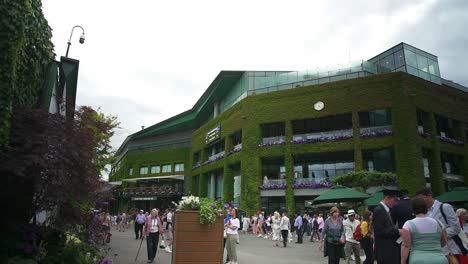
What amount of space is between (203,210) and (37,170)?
10.4 ft

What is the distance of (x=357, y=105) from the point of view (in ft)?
103

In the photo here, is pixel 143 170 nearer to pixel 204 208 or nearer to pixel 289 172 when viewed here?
pixel 289 172

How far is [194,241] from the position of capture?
7.28 m

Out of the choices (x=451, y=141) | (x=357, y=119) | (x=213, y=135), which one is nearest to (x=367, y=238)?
(x=357, y=119)

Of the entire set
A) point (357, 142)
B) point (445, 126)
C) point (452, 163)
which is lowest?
point (452, 163)

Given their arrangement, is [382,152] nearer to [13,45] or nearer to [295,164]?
[295,164]

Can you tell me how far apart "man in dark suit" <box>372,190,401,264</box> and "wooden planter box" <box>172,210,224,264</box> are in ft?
10.2

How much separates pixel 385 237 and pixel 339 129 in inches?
1153

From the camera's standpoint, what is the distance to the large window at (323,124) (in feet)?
111

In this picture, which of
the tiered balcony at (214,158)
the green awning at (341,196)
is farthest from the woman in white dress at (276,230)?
the tiered balcony at (214,158)

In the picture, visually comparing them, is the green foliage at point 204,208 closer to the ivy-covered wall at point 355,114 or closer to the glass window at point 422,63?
the ivy-covered wall at point 355,114

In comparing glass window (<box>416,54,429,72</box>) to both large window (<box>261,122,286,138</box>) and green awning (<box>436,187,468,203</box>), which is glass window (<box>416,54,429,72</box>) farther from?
green awning (<box>436,187,468,203</box>)

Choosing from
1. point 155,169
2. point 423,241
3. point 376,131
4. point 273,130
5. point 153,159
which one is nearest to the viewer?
point 423,241

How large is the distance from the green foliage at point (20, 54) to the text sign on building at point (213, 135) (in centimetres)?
3506
